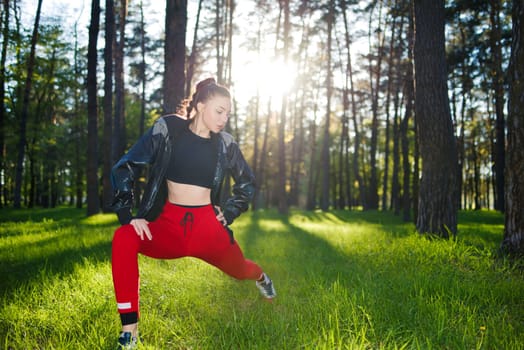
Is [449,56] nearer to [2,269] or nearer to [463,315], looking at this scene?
[463,315]

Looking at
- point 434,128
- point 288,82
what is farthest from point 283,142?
point 434,128

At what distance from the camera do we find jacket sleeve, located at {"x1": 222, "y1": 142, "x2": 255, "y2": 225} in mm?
3529

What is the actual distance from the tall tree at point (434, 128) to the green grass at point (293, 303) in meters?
1.21

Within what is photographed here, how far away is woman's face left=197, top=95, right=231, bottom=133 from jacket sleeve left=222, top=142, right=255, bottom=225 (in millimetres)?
439

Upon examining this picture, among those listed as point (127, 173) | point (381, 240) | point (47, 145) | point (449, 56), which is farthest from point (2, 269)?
point (47, 145)

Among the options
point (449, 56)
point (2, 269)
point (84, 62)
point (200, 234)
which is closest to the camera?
point (200, 234)

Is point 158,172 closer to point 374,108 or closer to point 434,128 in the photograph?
point 434,128

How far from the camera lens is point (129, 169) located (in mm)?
2838

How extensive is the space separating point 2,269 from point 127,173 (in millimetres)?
3793

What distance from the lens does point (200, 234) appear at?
10.0 ft

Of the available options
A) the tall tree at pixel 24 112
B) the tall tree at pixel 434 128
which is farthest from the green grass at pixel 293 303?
the tall tree at pixel 24 112

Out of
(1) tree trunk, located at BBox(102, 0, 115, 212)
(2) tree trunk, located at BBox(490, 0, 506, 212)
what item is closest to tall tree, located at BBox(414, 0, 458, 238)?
(2) tree trunk, located at BBox(490, 0, 506, 212)

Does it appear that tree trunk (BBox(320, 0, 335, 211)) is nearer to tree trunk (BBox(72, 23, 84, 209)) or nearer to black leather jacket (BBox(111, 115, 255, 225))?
tree trunk (BBox(72, 23, 84, 209))

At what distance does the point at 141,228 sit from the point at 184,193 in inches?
20.8
